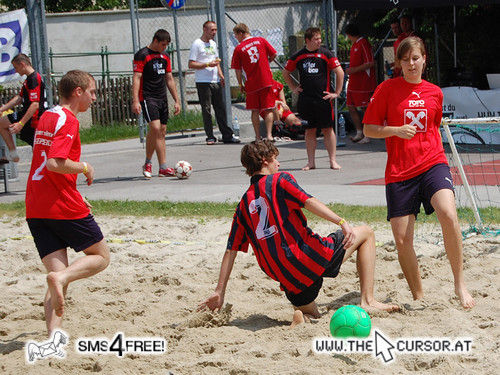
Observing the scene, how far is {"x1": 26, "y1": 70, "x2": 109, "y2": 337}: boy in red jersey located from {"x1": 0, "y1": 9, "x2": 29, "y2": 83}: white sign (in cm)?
947

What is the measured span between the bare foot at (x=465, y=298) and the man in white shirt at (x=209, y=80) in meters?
11.0

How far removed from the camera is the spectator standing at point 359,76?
1675 centimetres

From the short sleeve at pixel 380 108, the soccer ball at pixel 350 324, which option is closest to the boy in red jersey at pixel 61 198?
the soccer ball at pixel 350 324

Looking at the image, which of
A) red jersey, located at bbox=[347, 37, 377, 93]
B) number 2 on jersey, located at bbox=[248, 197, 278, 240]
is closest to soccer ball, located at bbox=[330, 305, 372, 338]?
number 2 on jersey, located at bbox=[248, 197, 278, 240]

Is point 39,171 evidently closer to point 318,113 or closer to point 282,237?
point 282,237

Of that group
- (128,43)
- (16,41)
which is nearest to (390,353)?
(16,41)

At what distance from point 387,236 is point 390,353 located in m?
3.57

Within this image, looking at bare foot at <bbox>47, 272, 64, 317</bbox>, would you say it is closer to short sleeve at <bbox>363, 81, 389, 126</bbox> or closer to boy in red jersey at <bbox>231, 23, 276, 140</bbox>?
short sleeve at <bbox>363, 81, 389, 126</bbox>

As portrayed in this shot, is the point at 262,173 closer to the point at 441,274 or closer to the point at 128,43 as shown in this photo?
the point at 441,274

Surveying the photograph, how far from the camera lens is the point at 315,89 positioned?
13188 millimetres

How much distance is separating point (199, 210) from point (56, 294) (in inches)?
193

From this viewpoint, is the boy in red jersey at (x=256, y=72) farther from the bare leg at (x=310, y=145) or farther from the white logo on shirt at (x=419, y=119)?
the white logo on shirt at (x=419, y=119)

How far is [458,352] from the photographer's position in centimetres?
511

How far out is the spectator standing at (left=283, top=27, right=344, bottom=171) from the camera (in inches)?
515
